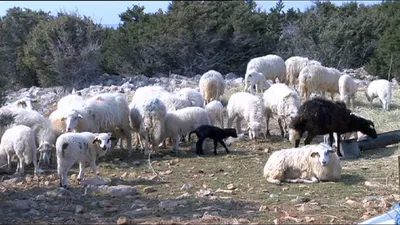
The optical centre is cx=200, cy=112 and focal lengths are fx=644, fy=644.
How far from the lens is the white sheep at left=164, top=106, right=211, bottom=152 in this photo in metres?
13.8

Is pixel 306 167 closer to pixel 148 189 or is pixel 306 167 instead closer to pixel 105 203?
pixel 148 189

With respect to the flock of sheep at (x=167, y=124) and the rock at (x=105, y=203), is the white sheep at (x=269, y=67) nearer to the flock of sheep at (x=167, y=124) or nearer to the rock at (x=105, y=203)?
the flock of sheep at (x=167, y=124)

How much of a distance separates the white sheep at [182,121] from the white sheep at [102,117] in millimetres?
979

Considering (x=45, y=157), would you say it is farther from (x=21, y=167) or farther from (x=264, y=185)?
(x=264, y=185)

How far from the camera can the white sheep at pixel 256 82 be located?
19672mm

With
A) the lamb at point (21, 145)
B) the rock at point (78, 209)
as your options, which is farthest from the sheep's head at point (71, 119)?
the rock at point (78, 209)

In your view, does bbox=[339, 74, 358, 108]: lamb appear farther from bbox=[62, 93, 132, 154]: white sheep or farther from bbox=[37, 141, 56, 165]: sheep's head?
bbox=[37, 141, 56, 165]: sheep's head

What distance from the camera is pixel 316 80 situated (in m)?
19.0

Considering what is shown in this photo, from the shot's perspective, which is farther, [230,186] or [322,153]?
[322,153]

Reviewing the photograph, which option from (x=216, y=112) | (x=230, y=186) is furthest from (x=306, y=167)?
(x=216, y=112)

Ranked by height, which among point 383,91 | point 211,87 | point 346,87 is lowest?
point 383,91

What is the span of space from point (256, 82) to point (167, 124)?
6.61m

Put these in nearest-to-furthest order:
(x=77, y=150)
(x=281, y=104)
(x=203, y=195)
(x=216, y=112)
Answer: (x=203, y=195), (x=77, y=150), (x=281, y=104), (x=216, y=112)

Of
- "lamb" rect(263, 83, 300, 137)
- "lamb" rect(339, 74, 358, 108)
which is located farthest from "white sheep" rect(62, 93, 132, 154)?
"lamb" rect(339, 74, 358, 108)
